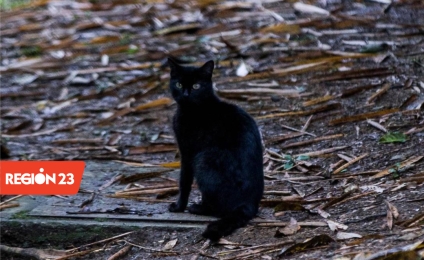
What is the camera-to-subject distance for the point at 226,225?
4004 millimetres

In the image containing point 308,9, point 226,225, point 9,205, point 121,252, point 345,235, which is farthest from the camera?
point 308,9

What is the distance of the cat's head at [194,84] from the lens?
15.3ft

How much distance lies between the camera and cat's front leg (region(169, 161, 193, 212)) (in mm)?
4492

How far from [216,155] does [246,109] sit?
1839 millimetres

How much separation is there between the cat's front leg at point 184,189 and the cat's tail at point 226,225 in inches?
16.8

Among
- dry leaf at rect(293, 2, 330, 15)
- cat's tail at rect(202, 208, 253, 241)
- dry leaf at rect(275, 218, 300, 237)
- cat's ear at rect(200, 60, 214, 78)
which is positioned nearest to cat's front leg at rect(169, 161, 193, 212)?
cat's tail at rect(202, 208, 253, 241)

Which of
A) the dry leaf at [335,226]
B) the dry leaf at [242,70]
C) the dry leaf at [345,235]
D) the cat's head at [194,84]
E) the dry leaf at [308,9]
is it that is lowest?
the dry leaf at [335,226]

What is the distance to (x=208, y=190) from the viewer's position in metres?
4.25

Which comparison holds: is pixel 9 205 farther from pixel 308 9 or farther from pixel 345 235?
pixel 308 9

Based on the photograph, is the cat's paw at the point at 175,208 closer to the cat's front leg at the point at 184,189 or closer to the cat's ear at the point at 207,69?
the cat's front leg at the point at 184,189

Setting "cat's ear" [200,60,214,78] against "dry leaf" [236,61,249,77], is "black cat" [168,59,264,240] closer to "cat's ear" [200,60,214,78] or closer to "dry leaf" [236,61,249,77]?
"cat's ear" [200,60,214,78]

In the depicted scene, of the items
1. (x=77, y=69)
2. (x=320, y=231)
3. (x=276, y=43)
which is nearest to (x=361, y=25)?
(x=276, y=43)

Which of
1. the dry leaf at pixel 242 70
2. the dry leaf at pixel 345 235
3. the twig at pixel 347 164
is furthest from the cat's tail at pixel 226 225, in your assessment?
the dry leaf at pixel 242 70

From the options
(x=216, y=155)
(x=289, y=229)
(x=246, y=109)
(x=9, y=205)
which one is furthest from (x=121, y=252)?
(x=246, y=109)
